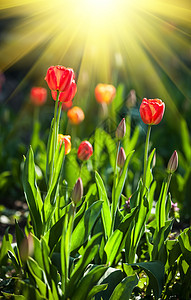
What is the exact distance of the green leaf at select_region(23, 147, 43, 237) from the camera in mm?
1461

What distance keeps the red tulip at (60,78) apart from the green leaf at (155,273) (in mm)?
681

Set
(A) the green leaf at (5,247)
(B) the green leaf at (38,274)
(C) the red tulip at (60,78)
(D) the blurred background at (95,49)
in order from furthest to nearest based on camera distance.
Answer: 1. (D) the blurred background at (95,49)
2. (A) the green leaf at (5,247)
3. (C) the red tulip at (60,78)
4. (B) the green leaf at (38,274)

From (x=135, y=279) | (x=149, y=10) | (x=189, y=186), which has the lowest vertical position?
(x=189, y=186)

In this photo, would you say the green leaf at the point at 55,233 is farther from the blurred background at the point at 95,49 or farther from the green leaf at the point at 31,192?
the blurred background at the point at 95,49

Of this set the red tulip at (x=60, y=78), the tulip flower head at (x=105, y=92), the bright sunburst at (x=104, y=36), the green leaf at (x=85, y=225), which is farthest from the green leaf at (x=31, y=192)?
the bright sunburst at (x=104, y=36)

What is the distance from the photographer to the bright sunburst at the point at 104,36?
4715 mm

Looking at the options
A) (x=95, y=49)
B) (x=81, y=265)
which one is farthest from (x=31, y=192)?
(x=95, y=49)

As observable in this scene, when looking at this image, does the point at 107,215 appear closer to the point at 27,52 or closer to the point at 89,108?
the point at 89,108

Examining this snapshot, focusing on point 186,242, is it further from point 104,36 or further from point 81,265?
point 104,36

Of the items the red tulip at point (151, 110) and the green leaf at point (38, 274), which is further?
the red tulip at point (151, 110)

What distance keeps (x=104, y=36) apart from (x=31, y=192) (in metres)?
3.90

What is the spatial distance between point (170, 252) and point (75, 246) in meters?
0.37

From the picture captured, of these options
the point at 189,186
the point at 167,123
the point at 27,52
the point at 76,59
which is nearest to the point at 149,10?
the point at 76,59

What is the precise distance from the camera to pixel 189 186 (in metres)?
2.33
